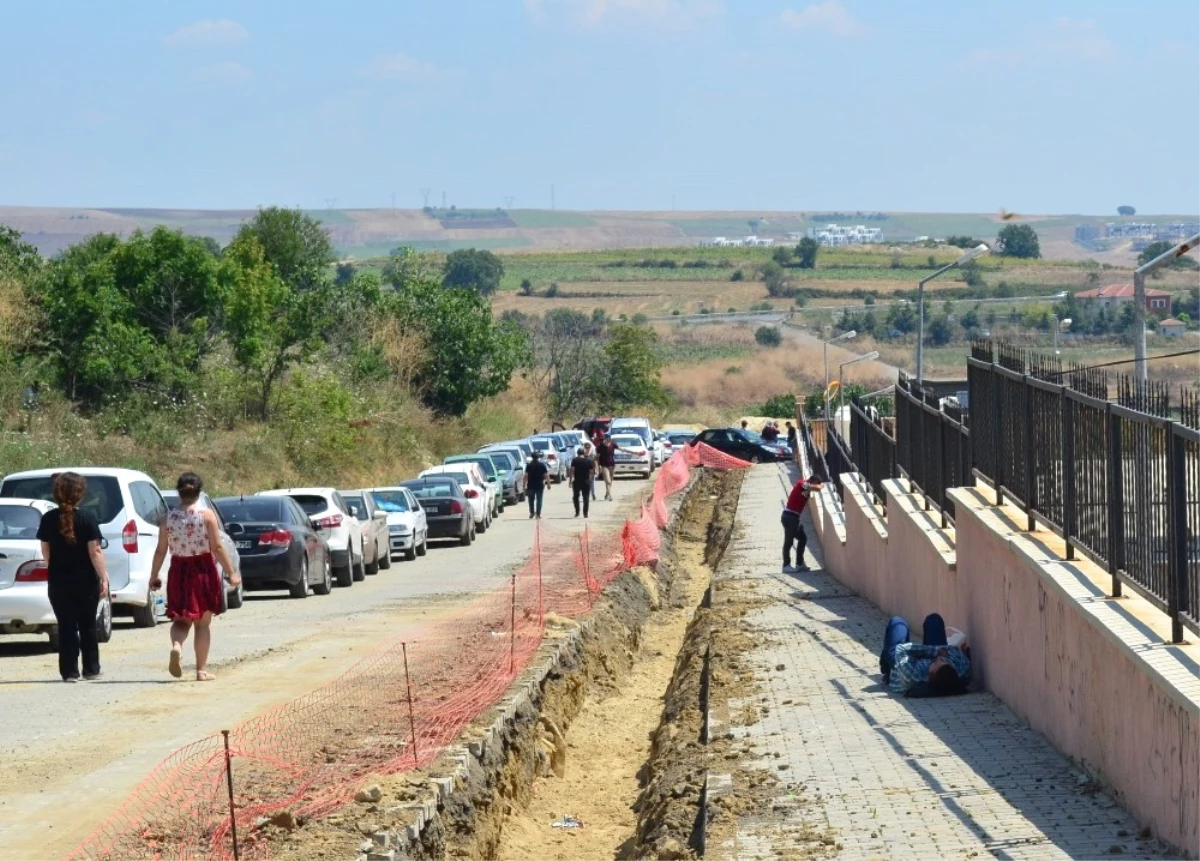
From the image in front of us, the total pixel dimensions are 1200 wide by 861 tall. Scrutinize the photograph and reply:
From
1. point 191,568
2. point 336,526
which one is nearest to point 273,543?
point 336,526

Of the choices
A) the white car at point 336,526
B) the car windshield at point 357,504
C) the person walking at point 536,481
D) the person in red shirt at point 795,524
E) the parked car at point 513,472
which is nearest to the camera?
the white car at point 336,526

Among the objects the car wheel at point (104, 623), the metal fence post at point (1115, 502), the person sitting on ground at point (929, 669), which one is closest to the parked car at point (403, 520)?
the car wheel at point (104, 623)

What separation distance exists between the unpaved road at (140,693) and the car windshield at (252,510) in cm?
109

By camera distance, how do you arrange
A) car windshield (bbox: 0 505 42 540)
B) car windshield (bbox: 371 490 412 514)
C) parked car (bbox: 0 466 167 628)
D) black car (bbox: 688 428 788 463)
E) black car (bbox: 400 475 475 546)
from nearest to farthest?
car windshield (bbox: 0 505 42 540)
parked car (bbox: 0 466 167 628)
car windshield (bbox: 371 490 412 514)
black car (bbox: 400 475 475 546)
black car (bbox: 688 428 788 463)

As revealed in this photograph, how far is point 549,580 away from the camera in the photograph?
26125mm

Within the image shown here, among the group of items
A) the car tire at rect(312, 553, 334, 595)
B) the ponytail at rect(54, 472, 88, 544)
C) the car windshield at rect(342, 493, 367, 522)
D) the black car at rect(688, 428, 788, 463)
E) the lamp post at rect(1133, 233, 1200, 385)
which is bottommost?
the black car at rect(688, 428, 788, 463)

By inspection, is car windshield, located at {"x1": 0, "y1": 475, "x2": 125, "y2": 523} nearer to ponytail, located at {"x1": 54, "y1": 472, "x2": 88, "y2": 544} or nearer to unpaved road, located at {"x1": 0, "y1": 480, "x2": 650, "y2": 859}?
unpaved road, located at {"x1": 0, "y1": 480, "x2": 650, "y2": 859}

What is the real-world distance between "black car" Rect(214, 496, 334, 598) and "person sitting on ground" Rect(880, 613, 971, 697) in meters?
11.4

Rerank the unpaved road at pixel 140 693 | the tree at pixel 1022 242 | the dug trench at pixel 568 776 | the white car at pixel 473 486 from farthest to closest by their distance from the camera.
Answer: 1. the tree at pixel 1022 242
2. the white car at pixel 473 486
3. the unpaved road at pixel 140 693
4. the dug trench at pixel 568 776

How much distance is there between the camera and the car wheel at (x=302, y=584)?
2425 cm

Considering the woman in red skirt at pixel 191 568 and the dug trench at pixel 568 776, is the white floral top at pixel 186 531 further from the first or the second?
the dug trench at pixel 568 776

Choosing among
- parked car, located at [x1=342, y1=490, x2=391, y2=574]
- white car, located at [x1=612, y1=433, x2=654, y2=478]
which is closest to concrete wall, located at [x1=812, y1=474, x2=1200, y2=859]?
parked car, located at [x1=342, y1=490, x2=391, y2=574]

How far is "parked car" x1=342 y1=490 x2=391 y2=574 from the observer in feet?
94.9

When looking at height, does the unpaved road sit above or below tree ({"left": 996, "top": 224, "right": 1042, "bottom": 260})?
below
